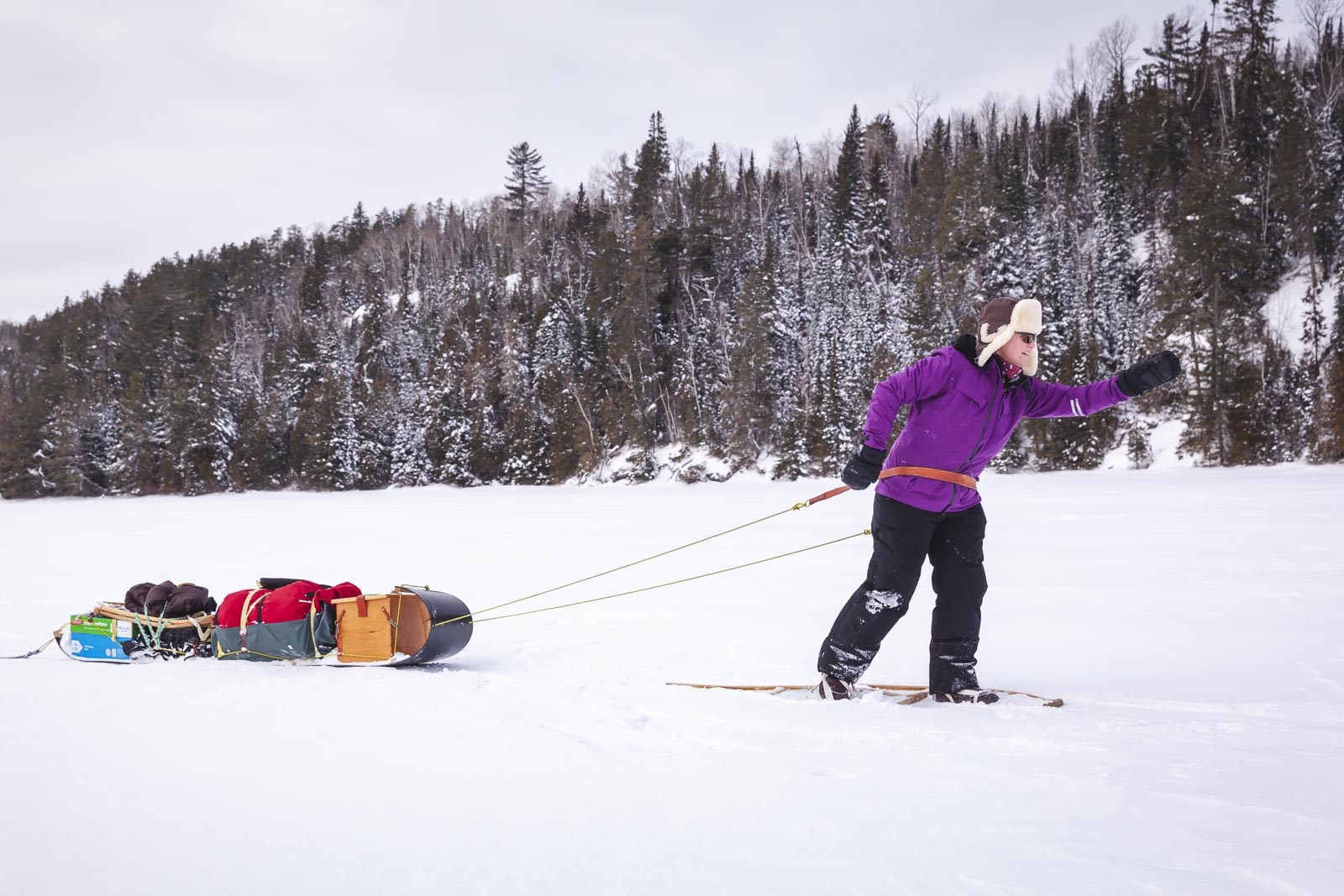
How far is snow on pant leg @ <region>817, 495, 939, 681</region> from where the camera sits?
3400mm

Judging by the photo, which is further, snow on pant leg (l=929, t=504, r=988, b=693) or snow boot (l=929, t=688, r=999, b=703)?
snow on pant leg (l=929, t=504, r=988, b=693)

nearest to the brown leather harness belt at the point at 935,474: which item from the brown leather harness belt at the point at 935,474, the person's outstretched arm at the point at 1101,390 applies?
the brown leather harness belt at the point at 935,474

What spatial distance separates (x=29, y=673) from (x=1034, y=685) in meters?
5.62

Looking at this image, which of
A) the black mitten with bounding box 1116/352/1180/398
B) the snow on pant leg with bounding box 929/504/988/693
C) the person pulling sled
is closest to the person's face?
the person pulling sled

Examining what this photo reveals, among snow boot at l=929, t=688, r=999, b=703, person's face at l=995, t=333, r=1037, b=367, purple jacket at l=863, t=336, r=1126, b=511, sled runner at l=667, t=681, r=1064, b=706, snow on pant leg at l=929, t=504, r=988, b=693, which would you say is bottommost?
sled runner at l=667, t=681, r=1064, b=706

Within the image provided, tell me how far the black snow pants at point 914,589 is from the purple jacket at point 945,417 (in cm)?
10

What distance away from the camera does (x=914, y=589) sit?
3461mm

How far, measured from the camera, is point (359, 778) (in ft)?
7.97

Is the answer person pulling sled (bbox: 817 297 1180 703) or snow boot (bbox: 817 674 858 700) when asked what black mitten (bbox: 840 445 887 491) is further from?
snow boot (bbox: 817 674 858 700)

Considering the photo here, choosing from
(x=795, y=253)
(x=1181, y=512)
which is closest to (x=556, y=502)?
(x=1181, y=512)

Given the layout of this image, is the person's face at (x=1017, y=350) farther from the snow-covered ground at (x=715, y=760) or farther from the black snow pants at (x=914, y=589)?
the snow-covered ground at (x=715, y=760)

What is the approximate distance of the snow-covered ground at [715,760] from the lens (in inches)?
69.5

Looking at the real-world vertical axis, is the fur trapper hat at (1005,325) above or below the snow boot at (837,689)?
above

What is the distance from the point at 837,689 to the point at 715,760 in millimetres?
1131
